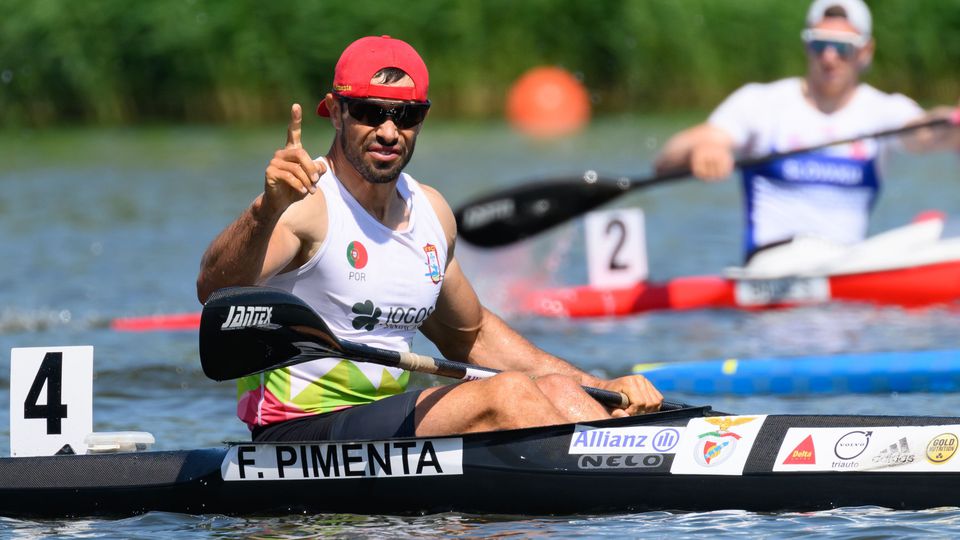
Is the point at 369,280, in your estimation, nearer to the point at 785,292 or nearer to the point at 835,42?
the point at 835,42

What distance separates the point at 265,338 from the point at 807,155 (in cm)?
522

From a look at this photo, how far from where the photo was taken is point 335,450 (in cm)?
474

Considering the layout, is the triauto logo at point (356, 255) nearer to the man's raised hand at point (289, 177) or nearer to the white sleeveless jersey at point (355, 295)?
the white sleeveless jersey at point (355, 295)

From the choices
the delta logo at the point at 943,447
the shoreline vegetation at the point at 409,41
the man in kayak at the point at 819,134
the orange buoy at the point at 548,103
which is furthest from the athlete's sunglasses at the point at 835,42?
the orange buoy at the point at 548,103

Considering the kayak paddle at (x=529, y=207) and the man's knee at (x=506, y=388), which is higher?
the kayak paddle at (x=529, y=207)

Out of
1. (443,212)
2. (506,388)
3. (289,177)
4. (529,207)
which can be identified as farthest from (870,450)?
(529,207)

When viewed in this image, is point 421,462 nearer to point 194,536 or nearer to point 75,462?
point 194,536

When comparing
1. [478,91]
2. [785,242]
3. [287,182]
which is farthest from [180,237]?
[287,182]

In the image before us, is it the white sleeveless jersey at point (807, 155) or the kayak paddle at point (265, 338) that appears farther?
Result: the white sleeveless jersey at point (807, 155)

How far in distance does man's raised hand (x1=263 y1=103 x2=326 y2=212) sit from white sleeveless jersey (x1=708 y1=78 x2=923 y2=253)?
496 cm

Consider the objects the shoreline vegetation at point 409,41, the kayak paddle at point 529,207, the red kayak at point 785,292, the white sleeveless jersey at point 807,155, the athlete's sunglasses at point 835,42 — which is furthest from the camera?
the shoreline vegetation at point 409,41

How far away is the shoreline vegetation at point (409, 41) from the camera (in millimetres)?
20156

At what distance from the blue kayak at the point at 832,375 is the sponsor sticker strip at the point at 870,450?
2475 millimetres

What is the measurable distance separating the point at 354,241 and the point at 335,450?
610 mm
